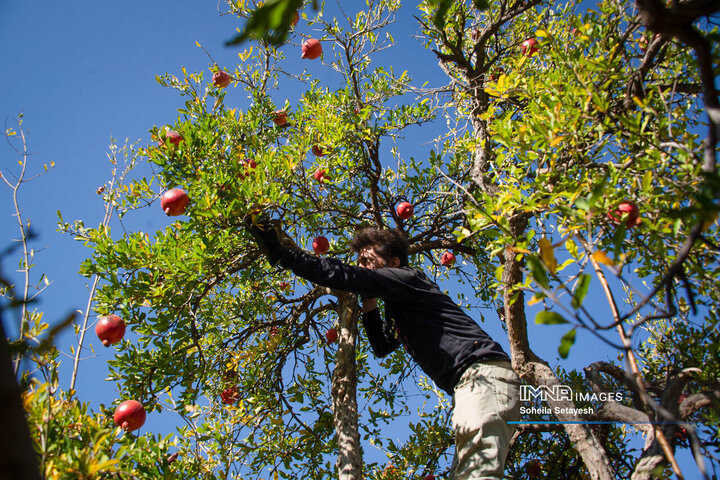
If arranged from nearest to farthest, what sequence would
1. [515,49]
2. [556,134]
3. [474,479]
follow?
[474,479] → [556,134] → [515,49]

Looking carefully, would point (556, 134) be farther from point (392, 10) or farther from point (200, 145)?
point (392, 10)

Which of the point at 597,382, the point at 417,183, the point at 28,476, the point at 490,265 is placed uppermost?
the point at 417,183

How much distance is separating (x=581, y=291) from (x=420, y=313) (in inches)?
64.3

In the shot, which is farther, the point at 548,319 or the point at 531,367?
the point at 531,367

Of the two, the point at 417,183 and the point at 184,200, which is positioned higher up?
the point at 417,183

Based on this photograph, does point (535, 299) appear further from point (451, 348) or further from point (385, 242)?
point (385, 242)

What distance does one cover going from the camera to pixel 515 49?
439cm

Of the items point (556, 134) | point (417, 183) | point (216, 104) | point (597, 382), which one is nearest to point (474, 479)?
point (597, 382)

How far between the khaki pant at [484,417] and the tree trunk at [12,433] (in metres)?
1.92

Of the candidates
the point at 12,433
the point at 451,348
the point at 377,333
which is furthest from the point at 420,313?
the point at 12,433

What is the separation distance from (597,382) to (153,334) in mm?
2941

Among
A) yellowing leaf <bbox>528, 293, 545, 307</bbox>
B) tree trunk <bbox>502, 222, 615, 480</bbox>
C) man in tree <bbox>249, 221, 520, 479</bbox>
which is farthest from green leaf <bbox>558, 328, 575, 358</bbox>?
tree trunk <bbox>502, 222, 615, 480</bbox>

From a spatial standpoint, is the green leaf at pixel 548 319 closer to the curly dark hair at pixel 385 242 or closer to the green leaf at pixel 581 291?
the green leaf at pixel 581 291

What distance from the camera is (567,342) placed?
1.03 metres
